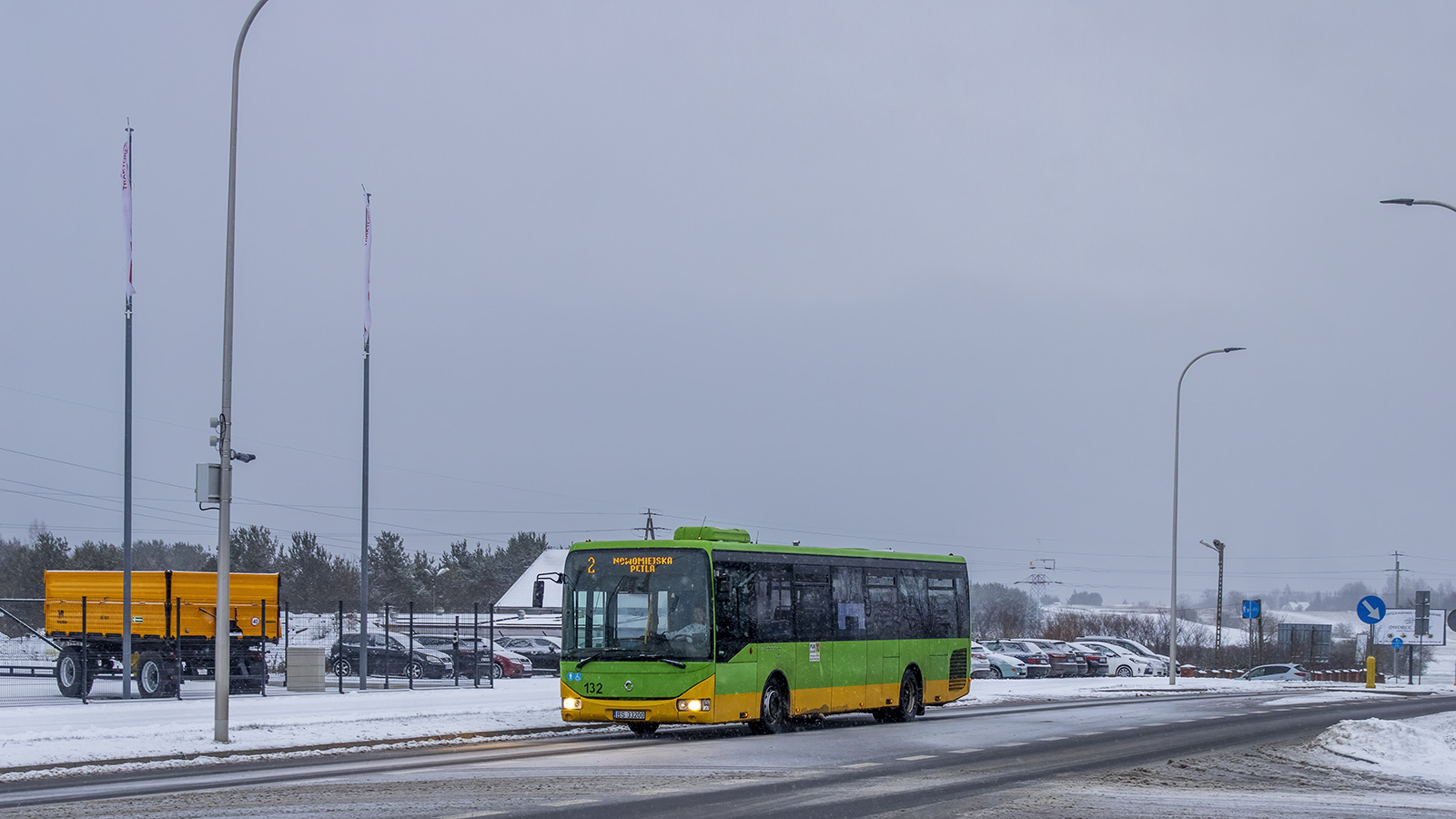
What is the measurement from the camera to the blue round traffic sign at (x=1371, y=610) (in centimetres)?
4194

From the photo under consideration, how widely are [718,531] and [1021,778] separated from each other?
26.7 feet

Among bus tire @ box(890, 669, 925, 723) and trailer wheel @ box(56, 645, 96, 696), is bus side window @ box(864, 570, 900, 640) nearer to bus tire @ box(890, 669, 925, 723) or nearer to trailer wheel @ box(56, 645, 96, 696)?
bus tire @ box(890, 669, 925, 723)

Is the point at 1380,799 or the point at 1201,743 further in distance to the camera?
the point at 1201,743

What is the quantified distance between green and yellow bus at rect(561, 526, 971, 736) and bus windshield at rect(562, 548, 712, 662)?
0.02 m

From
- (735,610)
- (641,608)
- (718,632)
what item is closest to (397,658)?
(641,608)

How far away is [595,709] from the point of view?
21719mm

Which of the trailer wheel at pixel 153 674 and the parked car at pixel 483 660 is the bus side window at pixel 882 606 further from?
the parked car at pixel 483 660

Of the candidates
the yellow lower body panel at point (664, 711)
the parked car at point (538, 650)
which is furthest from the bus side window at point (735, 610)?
the parked car at point (538, 650)

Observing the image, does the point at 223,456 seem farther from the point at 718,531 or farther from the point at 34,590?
the point at 34,590

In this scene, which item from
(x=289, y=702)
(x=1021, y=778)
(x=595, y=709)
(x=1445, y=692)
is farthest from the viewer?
(x=1445, y=692)

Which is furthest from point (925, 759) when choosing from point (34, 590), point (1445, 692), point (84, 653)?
point (34, 590)

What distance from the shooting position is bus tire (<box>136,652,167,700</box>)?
30641 mm

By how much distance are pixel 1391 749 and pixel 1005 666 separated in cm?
2969

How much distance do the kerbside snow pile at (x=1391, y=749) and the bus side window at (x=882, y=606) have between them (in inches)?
276
